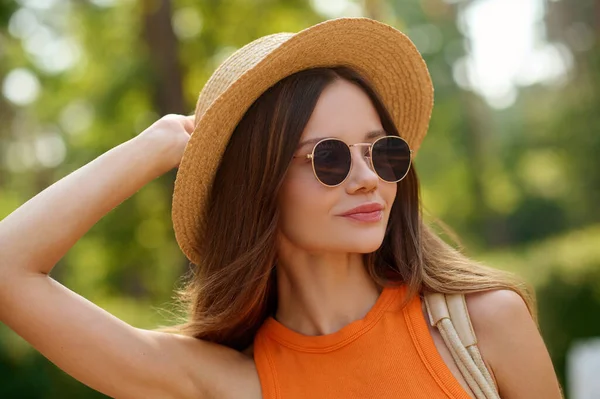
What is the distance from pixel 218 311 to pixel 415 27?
27418mm

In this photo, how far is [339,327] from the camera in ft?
9.31

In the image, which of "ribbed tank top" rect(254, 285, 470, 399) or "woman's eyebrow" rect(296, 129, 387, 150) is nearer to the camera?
"ribbed tank top" rect(254, 285, 470, 399)

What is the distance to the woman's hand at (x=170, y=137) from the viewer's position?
288 cm

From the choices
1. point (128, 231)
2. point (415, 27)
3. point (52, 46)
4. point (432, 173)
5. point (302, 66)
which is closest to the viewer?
point (302, 66)

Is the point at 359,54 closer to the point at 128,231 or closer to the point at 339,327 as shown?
the point at 339,327

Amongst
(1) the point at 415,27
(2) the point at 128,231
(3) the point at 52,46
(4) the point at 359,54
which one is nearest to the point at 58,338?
(4) the point at 359,54

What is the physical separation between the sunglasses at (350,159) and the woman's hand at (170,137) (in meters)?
0.47

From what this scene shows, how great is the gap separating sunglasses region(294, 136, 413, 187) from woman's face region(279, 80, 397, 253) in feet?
0.08

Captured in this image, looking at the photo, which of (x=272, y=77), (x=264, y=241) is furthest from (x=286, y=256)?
(x=272, y=77)

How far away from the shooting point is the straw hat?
8.88ft

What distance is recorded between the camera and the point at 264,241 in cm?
280

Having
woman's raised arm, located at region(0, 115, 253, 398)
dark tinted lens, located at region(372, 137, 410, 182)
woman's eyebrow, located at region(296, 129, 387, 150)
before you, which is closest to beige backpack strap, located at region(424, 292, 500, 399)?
dark tinted lens, located at region(372, 137, 410, 182)

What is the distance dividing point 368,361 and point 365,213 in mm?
493

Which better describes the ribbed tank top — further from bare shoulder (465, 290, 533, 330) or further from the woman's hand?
the woman's hand
